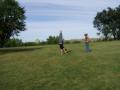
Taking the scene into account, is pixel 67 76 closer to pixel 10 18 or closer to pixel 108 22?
pixel 10 18

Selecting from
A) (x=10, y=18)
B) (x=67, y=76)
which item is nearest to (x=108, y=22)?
(x=10, y=18)

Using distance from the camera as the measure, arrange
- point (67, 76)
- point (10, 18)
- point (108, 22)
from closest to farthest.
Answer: point (67, 76) < point (10, 18) < point (108, 22)

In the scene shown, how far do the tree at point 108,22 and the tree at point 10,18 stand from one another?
7146 cm

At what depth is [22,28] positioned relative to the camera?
5466 cm

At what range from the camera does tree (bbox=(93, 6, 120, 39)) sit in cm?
12362

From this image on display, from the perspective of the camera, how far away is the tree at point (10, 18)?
5166 cm

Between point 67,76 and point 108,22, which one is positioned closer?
point 67,76

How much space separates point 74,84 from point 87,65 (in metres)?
5.58

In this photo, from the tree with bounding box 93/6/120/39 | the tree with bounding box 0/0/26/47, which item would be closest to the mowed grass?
the tree with bounding box 0/0/26/47

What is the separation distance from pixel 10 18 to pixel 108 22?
79764mm

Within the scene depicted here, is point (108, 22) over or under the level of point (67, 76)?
over

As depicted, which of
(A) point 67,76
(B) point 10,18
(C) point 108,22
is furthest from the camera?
(C) point 108,22

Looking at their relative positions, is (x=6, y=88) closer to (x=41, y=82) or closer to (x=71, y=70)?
(x=41, y=82)

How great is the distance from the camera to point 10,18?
53.0m
